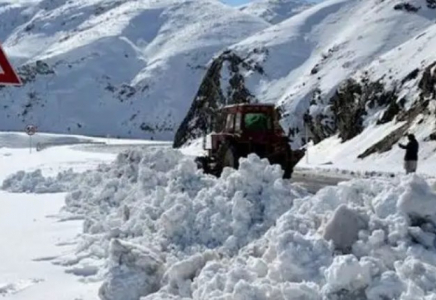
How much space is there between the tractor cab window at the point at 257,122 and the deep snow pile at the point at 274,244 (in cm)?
806

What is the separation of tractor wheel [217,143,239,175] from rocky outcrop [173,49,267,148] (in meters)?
64.3

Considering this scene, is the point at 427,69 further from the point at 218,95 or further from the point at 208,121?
the point at 218,95

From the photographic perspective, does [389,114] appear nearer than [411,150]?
No

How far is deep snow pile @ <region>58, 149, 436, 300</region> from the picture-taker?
19.6 feet

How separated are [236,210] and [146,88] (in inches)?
6958

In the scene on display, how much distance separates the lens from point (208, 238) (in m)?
8.88

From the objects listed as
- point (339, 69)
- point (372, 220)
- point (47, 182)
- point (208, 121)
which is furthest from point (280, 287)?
point (208, 121)

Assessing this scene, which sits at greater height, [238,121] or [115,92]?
[238,121]

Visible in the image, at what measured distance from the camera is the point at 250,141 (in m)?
18.3

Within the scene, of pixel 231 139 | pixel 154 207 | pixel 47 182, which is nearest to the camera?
pixel 154 207

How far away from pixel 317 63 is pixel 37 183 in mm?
60734

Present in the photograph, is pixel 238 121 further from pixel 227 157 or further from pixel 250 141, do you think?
pixel 227 157

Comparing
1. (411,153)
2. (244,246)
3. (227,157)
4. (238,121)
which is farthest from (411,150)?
(244,246)

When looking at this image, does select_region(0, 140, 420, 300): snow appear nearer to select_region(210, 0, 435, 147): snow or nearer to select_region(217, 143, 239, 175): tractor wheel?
select_region(217, 143, 239, 175): tractor wheel
